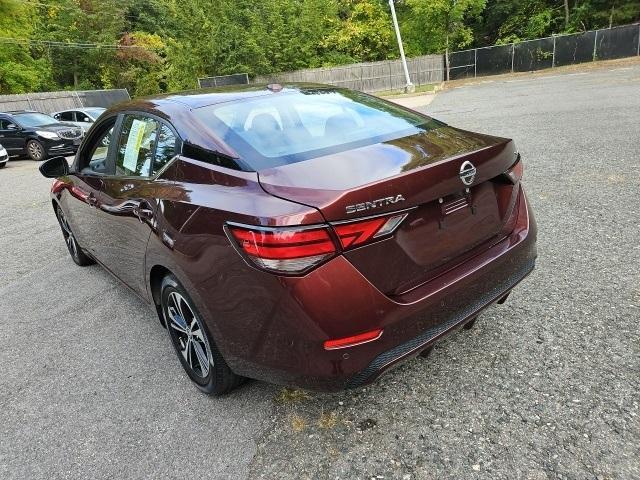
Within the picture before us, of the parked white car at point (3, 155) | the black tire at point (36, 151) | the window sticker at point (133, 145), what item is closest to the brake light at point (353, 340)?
the window sticker at point (133, 145)

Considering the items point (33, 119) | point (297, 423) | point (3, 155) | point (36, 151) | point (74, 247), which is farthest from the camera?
point (33, 119)

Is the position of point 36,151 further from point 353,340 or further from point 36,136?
point 353,340

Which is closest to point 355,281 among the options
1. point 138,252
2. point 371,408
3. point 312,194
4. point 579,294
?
point 312,194

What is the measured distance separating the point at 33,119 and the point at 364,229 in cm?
1826

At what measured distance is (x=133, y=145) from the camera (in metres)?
3.16

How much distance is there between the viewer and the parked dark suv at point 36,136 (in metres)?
15.7

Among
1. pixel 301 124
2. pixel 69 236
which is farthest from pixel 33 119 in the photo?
pixel 301 124

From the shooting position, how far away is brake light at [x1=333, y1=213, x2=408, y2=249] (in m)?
1.90

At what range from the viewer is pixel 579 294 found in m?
3.24

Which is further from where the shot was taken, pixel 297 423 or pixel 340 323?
pixel 297 423

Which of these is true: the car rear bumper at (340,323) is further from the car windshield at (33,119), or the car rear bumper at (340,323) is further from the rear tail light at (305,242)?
the car windshield at (33,119)

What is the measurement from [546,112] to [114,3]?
4488cm

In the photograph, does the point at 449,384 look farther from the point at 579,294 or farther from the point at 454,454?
the point at 579,294

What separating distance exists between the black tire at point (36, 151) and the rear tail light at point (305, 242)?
16.6 metres
